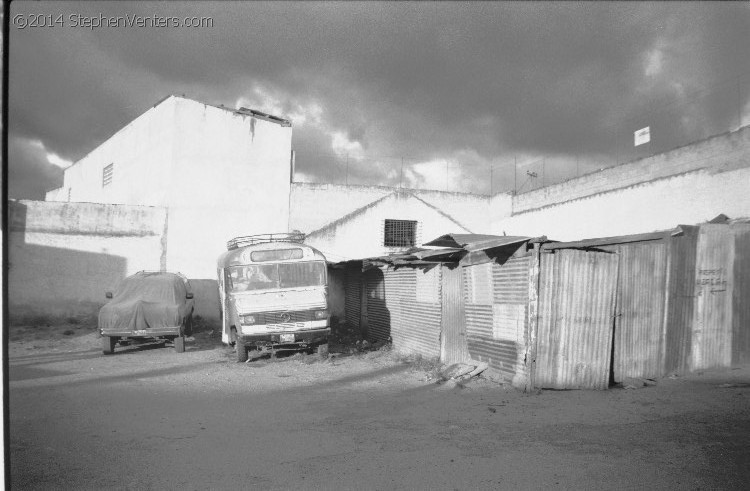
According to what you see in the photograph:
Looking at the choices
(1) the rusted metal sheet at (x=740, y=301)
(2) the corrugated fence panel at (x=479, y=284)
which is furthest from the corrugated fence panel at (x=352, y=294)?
(1) the rusted metal sheet at (x=740, y=301)

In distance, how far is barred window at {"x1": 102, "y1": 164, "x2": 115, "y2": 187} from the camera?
23891mm

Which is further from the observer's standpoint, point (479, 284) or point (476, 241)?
point (479, 284)

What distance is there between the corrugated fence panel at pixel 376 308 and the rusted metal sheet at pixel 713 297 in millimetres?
7688

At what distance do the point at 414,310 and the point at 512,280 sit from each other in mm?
4287

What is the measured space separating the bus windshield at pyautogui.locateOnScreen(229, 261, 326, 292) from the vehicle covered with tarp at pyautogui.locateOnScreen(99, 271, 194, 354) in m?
2.08

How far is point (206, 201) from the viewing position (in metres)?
19.6

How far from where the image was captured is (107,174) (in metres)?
24.3

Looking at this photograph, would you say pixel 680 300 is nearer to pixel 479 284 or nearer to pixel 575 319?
pixel 575 319

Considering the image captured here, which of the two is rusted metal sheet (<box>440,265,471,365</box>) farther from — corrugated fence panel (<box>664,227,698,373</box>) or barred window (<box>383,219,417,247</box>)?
barred window (<box>383,219,417,247</box>)

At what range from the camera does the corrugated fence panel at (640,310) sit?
9297 millimetres

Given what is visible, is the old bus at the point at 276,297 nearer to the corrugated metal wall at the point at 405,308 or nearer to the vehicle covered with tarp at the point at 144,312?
the vehicle covered with tarp at the point at 144,312

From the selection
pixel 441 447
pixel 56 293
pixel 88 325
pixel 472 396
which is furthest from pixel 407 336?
pixel 56 293

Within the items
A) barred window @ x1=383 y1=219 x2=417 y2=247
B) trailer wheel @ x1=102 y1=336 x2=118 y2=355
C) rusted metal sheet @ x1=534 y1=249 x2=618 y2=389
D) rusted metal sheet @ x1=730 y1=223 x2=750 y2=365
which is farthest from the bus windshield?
barred window @ x1=383 y1=219 x2=417 y2=247

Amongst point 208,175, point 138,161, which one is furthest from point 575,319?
point 138,161
